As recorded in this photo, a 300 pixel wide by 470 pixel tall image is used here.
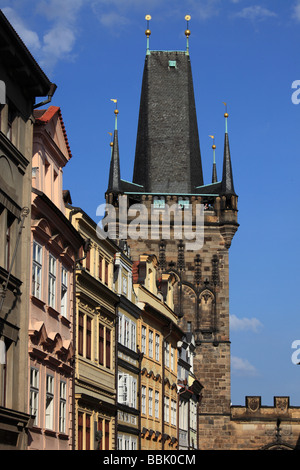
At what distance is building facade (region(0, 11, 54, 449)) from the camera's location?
23688 mm

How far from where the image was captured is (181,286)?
246 ft

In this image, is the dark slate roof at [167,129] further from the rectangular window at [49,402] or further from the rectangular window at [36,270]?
the rectangular window at [36,270]

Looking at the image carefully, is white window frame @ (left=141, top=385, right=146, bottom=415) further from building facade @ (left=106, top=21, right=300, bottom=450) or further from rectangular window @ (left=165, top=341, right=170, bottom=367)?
building facade @ (left=106, top=21, right=300, bottom=450)

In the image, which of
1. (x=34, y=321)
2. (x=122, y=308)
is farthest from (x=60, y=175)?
(x=122, y=308)

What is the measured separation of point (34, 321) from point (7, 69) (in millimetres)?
6121

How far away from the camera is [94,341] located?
118 feet

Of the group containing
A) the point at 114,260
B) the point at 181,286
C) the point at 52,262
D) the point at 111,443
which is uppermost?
the point at 181,286

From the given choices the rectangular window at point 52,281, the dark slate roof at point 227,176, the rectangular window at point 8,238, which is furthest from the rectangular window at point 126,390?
the dark slate roof at point 227,176

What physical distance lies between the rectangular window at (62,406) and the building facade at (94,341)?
198 centimetres

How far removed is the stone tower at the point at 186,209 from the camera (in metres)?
73.8

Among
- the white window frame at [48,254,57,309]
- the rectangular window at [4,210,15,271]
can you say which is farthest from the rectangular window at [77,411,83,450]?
the rectangular window at [4,210,15,271]

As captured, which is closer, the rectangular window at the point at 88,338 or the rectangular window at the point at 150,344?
the rectangular window at the point at 88,338

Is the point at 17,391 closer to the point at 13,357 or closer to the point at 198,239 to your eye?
the point at 13,357

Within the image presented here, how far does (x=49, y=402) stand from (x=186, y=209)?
49170 millimetres
